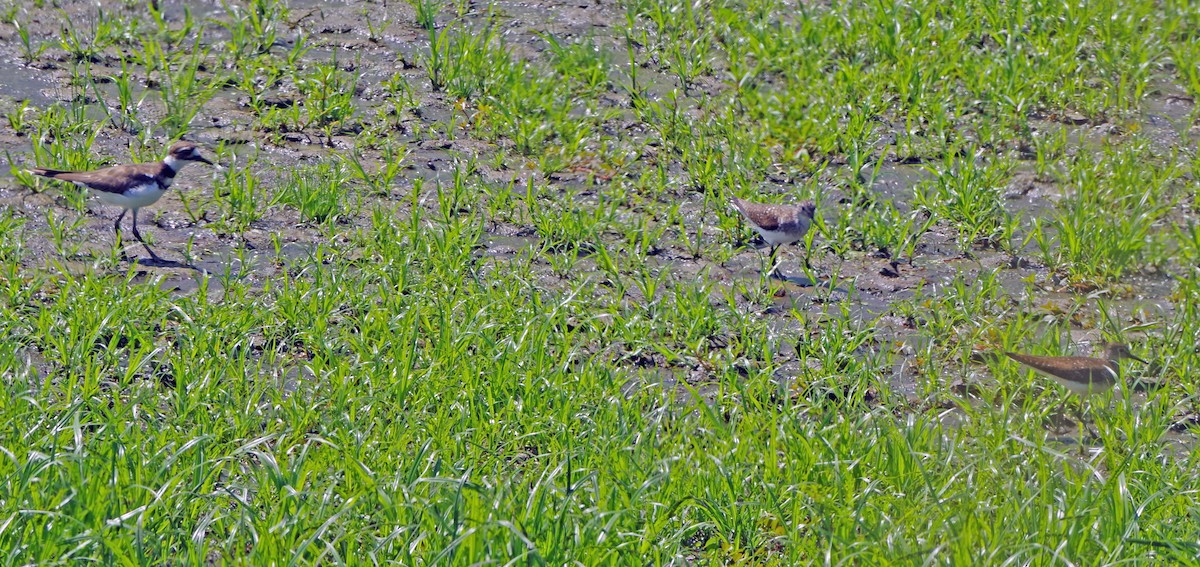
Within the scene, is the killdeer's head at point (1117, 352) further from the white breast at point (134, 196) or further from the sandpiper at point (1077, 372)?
the white breast at point (134, 196)

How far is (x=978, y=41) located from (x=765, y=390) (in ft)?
14.6

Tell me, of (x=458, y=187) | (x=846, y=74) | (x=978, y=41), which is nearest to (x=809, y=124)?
(x=846, y=74)

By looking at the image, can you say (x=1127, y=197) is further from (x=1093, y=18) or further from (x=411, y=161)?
Answer: (x=411, y=161)

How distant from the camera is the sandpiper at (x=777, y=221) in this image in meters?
6.68

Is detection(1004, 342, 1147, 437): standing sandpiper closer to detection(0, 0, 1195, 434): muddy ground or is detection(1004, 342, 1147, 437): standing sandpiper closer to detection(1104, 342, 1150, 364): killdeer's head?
detection(1104, 342, 1150, 364): killdeer's head

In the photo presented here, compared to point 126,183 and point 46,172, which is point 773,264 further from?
point 46,172

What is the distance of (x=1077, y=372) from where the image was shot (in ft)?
17.6

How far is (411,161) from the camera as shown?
24.7ft

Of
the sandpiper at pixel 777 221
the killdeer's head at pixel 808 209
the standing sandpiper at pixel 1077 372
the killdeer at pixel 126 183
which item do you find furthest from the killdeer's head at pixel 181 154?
the standing sandpiper at pixel 1077 372

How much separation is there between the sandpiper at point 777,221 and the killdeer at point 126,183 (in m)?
2.95

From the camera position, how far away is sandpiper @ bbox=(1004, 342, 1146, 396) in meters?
5.38

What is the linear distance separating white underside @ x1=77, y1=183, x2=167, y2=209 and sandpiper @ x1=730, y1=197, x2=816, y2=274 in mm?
2954

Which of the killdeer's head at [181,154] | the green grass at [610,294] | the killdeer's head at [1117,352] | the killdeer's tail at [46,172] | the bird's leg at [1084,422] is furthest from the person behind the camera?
the killdeer's head at [181,154]

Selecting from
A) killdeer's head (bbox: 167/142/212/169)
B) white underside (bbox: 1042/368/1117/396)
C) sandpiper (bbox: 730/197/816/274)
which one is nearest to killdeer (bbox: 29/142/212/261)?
killdeer's head (bbox: 167/142/212/169)
